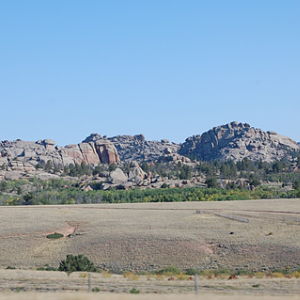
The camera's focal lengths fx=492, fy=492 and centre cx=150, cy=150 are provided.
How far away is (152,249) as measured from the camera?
1986 inches

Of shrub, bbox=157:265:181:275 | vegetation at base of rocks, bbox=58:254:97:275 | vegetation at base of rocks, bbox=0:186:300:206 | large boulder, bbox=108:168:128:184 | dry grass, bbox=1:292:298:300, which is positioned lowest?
shrub, bbox=157:265:181:275

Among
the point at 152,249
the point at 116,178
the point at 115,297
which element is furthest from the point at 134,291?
the point at 116,178

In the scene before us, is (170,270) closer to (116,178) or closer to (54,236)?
(54,236)

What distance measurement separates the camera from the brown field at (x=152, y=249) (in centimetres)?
3089

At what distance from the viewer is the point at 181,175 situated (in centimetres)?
18200

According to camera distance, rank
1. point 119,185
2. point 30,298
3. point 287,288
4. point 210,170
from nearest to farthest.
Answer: point 30,298 → point 287,288 → point 119,185 → point 210,170

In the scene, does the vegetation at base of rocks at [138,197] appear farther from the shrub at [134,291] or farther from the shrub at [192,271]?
the shrub at [134,291]

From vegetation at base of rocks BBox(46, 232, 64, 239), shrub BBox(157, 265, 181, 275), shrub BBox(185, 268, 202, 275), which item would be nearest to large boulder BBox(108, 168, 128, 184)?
vegetation at base of rocks BBox(46, 232, 64, 239)

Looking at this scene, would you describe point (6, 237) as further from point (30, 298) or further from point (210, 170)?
point (210, 170)

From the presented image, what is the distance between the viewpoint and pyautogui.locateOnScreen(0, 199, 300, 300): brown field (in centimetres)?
3089

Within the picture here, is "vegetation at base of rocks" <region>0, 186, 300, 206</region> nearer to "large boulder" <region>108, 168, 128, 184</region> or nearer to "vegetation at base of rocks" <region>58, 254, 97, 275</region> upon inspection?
"large boulder" <region>108, 168, 128, 184</region>

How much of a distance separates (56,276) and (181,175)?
147m

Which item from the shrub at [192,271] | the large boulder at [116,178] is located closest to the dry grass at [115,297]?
the shrub at [192,271]

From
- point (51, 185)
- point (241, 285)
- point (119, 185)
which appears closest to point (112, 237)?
point (241, 285)
